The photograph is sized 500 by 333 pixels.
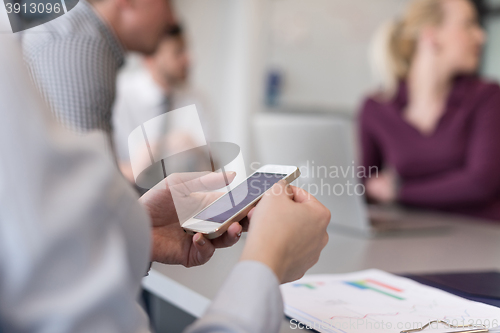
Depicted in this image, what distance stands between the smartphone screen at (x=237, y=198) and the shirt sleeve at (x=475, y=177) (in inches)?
47.1

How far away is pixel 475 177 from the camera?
1481mm

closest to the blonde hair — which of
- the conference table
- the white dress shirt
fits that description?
the conference table

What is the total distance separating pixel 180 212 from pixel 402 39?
59.8 inches

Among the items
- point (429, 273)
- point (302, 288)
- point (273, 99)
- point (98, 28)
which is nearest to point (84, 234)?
point (302, 288)

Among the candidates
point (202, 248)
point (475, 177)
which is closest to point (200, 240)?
point (202, 248)

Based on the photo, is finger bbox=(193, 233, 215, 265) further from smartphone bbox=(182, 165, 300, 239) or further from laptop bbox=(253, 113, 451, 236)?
laptop bbox=(253, 113, 451, 236)

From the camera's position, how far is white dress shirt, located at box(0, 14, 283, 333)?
24 cm

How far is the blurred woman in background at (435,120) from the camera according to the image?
1.53m

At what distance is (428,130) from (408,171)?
0.17 metres

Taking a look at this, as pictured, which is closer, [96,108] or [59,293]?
[59,293]

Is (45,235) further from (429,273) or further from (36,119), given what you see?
(429,273)

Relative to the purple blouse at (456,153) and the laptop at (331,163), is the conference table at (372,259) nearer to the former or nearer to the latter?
the laptop at (331,163)

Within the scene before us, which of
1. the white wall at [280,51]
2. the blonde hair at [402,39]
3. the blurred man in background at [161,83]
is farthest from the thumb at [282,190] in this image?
the white wall at [280,51]

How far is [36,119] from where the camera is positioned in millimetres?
252
